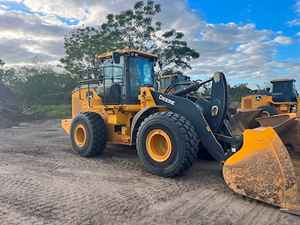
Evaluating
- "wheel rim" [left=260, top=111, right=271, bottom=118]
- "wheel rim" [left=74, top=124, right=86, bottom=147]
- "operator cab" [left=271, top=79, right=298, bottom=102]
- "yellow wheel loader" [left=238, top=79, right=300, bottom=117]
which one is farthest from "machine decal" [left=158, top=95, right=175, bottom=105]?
"operator cab" [left=271, top=79, right=298, bottom=102]

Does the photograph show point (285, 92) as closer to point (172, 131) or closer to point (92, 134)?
point (92, 134)

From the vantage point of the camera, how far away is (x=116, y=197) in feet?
14.0

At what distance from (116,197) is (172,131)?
138 cm

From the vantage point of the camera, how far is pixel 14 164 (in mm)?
6277

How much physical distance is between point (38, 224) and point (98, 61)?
488 cm

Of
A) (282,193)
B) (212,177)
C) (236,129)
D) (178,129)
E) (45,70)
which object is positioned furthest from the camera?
(45,70)

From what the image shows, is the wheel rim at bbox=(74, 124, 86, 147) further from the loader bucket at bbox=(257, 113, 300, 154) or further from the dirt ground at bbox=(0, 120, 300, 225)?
the loader bucket at bbox=(257, 113, 300, 154)

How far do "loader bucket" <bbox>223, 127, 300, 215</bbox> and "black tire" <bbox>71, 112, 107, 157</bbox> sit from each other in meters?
3.34

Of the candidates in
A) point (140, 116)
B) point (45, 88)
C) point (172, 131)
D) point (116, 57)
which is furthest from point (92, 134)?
point (45, 88)

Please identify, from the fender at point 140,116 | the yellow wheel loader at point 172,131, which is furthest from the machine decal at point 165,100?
the fender at point 140,116

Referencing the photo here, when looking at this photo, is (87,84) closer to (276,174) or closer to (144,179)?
(144,179)

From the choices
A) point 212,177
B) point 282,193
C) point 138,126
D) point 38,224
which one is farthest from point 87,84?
A: point 282,193

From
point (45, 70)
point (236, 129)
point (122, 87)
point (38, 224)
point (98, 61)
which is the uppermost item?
point (45, 70)

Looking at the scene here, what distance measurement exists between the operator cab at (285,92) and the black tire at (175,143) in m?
9.82
